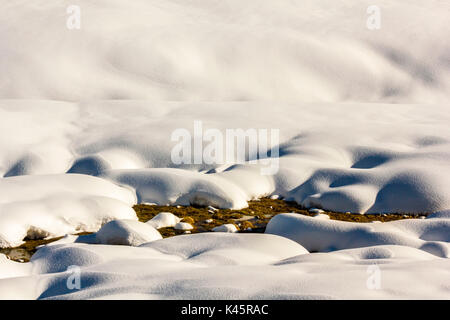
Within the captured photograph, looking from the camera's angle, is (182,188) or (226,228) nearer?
(226,228)

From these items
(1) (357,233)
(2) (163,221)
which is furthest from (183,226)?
(1) (357,233)

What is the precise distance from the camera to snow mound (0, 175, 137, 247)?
12.4 ft

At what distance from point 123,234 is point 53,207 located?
782 mm

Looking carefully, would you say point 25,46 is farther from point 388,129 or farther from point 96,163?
point 388,129

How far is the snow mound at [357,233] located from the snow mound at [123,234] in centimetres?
93

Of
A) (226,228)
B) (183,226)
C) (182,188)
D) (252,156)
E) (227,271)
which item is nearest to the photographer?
(227,271)

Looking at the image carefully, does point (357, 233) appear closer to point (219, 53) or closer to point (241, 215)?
point (241, 215)

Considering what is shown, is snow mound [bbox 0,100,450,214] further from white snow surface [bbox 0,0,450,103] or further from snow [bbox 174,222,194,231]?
white snow surface [bbox 0,0,450,103]

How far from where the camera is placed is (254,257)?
3023 mm

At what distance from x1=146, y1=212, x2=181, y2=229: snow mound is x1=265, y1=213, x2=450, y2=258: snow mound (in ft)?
2.64

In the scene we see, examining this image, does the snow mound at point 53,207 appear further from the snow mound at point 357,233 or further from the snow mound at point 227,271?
the snow mound at point 357,233

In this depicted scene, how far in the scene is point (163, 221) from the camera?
4.17 metres

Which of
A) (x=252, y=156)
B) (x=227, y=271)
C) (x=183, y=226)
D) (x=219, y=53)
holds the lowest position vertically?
(x=183, y=226)
